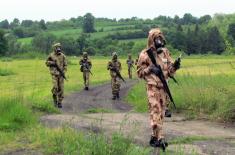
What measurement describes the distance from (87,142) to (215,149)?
10.7 ft

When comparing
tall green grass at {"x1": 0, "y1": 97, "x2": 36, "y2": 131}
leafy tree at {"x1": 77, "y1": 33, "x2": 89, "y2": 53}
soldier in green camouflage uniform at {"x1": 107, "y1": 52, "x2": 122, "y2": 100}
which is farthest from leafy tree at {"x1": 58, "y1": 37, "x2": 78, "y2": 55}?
tall green grass at {"x1": 0, "y1": 97, "x2": 36, "y2": 131}

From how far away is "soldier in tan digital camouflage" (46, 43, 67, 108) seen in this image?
70.2 ft

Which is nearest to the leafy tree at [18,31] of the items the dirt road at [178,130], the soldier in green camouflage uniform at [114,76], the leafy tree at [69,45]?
A: the leafy tree at [69,45]

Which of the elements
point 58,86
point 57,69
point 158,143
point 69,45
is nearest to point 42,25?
point 69,45

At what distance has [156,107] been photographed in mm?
11250

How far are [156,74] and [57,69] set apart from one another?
1044 centimetres

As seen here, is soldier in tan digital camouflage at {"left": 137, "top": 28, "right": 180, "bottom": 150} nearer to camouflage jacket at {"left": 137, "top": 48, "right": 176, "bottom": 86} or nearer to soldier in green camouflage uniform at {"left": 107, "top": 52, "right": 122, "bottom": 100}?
→ camouflage jacket at {"left": 137, "top": 48, "right": 176, "bottom": 86}

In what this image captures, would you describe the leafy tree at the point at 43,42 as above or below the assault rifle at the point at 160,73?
below

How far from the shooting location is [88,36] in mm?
114375

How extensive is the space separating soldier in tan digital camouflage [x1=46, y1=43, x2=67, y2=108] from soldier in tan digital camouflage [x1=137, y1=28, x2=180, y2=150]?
10072 millimetres

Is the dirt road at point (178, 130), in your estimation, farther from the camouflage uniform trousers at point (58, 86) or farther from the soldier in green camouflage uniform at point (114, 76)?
the soldier in green camouflage uniform at point (114, 76)

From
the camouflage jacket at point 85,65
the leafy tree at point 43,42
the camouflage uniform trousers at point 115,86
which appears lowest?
the leafy tree at point 43,42

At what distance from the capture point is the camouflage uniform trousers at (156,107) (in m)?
11.2

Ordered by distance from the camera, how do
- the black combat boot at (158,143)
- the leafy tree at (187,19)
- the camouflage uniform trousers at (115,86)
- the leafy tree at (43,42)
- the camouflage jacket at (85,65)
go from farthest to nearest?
the leafy tree at (187,19) → the leafy tree at (43,42) → the camouflage jacket at (85,65) → the camouflage uniform trousers at (115,86) → the black combat boot at (158,143)
